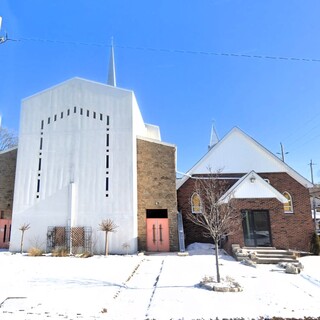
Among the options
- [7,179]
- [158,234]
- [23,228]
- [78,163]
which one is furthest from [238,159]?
[7,179]

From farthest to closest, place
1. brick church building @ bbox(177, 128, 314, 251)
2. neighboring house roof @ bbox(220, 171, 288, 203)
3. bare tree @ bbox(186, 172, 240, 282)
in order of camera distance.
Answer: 1. neighboring house roof @ bbox(220, 171, 288, 203)
2. brick church building @ bbox(177, 128, 314, 251)
3. bare tree @ bbox(186, 172, 240, 282)

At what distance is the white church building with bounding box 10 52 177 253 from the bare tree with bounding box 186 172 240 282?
2309 mm

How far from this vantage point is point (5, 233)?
768 inches

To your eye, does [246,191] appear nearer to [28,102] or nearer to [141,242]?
[141,242]

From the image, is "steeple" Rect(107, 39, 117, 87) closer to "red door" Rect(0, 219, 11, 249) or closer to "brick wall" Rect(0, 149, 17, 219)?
"brick wall" Rect(0, 149, 17, 219)

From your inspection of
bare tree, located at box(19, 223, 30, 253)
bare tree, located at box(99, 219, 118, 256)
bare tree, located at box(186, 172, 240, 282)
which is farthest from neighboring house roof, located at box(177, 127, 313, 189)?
bare tree, located at box(19, 223, 30, 253)

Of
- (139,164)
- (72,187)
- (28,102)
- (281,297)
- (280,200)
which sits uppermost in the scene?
(28,102)

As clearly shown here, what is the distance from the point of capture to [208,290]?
26.6ft

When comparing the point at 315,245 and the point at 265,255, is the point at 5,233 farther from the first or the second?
the point at 315,245

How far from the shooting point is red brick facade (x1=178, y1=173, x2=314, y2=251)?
15930 millimetres

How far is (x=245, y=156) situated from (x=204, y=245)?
7466 mm

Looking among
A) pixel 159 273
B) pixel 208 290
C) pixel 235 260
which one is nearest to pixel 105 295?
pixel 208 290

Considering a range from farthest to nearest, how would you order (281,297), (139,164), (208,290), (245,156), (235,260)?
(245,156) < (139,164) < (235,260) < (208,290) < (281,297)

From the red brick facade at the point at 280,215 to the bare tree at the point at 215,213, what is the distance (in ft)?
1.60
